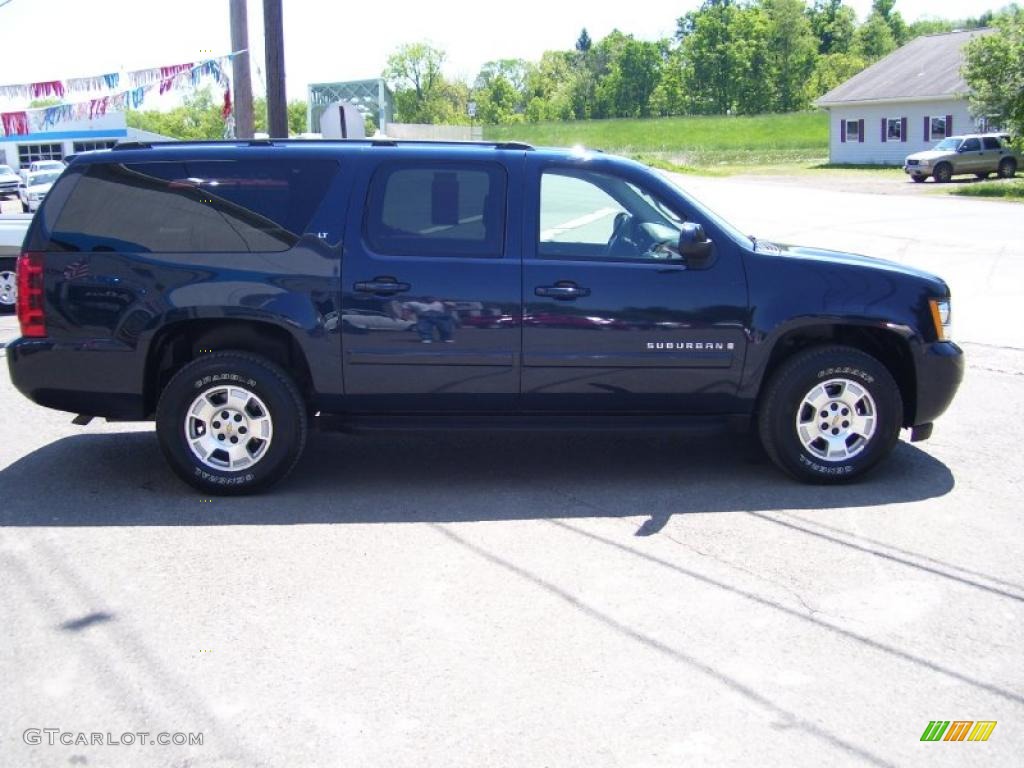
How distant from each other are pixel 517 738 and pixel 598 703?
368mm

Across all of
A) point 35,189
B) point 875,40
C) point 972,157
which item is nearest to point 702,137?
point 972,157

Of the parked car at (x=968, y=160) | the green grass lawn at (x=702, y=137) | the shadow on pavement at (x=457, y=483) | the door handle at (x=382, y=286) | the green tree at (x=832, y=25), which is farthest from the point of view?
the green tree at (x=832, y=25)

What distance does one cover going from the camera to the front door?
628cm

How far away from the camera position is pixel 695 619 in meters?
4.65

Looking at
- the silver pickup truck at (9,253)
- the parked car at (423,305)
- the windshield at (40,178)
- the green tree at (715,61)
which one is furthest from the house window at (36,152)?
the parked car at (423,305)

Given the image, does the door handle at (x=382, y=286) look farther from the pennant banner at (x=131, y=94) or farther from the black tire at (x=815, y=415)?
the pennant banner at (x=131, y=94)

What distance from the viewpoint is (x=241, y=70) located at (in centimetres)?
1764

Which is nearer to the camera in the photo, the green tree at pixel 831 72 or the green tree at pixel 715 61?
the green tree at pixel 715 61

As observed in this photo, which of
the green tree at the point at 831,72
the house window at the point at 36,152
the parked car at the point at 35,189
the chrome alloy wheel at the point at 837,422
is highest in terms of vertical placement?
the green tree at the point at 831,72

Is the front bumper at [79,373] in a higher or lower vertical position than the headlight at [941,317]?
lower

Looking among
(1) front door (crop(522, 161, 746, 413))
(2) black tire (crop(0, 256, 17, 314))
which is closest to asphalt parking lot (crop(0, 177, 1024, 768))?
(1) front door (crop(522, 161, 746, 413))

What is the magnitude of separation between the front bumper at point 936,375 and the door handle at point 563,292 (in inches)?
76.8

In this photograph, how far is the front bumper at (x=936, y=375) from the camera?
6500mm

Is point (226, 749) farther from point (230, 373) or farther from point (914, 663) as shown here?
point (230, 373)
